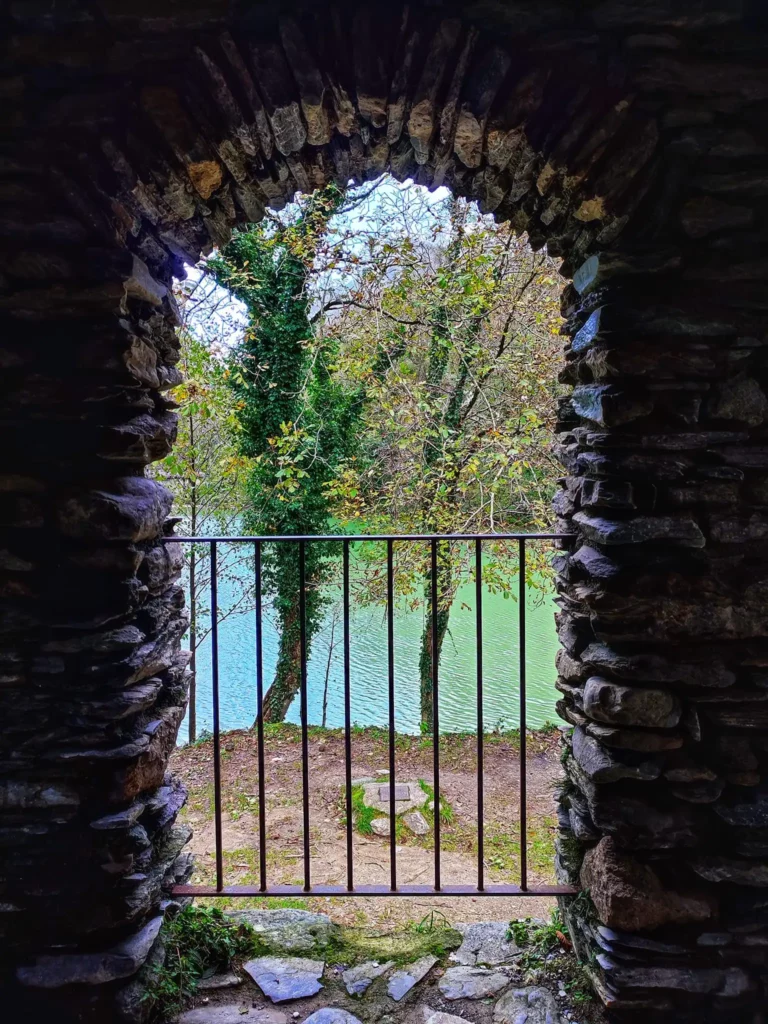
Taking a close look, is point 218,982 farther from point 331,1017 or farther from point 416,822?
point 416,822

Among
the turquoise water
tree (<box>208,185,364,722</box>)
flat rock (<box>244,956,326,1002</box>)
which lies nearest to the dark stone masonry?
flat rock (<box>244,956,326,1002</box>)

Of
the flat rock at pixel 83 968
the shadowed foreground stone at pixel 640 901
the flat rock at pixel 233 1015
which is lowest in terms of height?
the flat rock at pixel 233 1015

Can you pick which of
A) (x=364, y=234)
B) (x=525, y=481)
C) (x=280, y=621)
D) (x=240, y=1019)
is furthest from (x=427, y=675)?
(x=240, y=1019)

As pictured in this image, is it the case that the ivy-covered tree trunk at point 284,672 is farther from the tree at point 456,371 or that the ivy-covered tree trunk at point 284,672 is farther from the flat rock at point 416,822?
the flat rock at point 416,822

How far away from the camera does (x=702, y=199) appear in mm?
1525

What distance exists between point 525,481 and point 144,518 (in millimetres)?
4573

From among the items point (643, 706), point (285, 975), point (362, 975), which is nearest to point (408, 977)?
point (362, 975)

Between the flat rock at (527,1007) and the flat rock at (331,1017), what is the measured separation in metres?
0.41

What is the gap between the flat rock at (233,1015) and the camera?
1.66 m

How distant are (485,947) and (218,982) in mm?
842

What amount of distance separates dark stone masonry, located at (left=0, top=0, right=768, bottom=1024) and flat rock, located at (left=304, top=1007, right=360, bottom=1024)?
479 millimetres

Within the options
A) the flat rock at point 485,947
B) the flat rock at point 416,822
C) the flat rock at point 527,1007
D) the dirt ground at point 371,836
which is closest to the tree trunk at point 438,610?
the dirt ground at point 371,836

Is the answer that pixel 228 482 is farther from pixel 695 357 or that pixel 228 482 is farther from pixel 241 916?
pixel 695 357

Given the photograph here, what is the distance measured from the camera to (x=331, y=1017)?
65.0 inches
